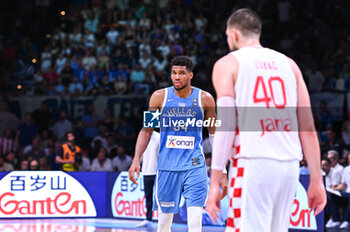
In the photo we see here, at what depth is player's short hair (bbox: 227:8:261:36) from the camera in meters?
4.16

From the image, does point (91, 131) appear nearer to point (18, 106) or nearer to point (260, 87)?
point (18, 106)

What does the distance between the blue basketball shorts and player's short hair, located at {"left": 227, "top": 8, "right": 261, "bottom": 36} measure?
10.5ft

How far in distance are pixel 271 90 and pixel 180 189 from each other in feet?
10.8

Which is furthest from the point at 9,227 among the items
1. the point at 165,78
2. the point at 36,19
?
the point at 36,19

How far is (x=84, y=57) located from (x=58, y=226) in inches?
326

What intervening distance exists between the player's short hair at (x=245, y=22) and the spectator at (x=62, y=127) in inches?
538

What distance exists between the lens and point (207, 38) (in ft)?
64.0

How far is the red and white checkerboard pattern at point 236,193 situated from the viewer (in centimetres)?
407

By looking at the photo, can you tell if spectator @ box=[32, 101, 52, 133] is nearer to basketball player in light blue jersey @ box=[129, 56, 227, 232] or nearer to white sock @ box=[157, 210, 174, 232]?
basketball player in light blue jersey @ box=[129, 56, 227, 232]

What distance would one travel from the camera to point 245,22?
4.16 m

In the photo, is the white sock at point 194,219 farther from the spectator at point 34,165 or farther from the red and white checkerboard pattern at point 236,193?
the spectator at point 34,165

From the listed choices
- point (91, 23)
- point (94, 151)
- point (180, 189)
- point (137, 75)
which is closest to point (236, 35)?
point (180, 189)

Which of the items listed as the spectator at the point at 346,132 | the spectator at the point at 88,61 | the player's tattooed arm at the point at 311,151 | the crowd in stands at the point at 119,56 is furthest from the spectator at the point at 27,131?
the player's tattooed arm at the point at 311,151

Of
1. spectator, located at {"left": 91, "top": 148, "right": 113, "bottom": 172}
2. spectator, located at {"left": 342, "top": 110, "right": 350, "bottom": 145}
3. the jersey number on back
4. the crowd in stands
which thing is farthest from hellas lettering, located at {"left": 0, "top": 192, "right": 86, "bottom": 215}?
the jersey number on back
